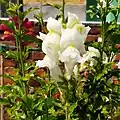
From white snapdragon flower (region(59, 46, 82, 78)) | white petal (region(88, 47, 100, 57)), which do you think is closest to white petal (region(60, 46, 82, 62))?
white snapdragon flower (region(59, 46, 82, 78))

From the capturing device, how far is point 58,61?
1218 mm

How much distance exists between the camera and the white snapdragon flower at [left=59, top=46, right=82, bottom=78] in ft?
3.88

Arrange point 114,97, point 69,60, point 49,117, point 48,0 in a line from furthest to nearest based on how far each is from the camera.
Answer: point 48,0
point 114,97
point 49,117
point 69,60

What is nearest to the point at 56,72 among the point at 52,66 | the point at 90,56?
the point at 52,66

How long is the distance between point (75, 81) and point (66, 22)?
16 centimetres

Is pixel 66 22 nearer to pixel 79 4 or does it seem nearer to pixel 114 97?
pixel 114 97

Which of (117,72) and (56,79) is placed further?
(117,72)

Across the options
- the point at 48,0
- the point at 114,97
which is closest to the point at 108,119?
the point at 114,97

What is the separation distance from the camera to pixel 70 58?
3.93 feet

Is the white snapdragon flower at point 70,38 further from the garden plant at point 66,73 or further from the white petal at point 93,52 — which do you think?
the white petal at point 93,52

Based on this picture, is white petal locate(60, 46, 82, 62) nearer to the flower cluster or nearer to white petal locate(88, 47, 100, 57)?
the flower cluster

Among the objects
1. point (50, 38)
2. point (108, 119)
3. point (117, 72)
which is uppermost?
point (50, 38)

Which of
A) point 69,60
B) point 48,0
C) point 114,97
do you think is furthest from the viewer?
point 48,0

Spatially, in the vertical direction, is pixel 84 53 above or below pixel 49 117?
above
